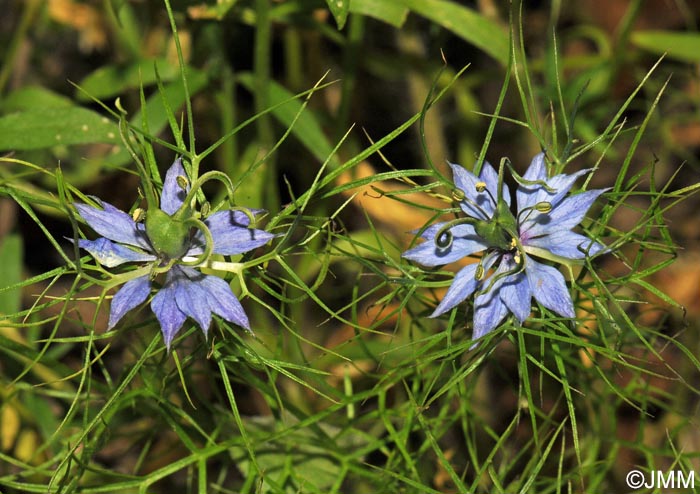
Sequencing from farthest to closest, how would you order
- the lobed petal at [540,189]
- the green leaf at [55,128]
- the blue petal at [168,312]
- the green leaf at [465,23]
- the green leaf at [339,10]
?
1. the green leaf at [465,23]
2. the green leaf at [55,128]
3. the green leaf at [339,10]
4. the lobed petal at [540,189]
5. the blue petal at [168,312]

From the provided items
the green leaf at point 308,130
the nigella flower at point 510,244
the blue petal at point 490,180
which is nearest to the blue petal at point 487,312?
the nigella flower at point 510,244

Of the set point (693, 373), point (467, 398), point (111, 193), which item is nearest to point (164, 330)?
point (467, 398)

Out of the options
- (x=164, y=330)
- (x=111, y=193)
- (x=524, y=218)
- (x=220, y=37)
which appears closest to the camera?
(x=164, y=330)

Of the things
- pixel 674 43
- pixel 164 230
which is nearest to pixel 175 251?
pixel 164 230

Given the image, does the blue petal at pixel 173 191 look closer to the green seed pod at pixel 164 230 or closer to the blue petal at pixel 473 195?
the green seed pod at pixel 164 230

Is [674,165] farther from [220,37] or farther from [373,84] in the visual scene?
[220,37]

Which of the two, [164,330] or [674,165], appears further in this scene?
[674,165]
